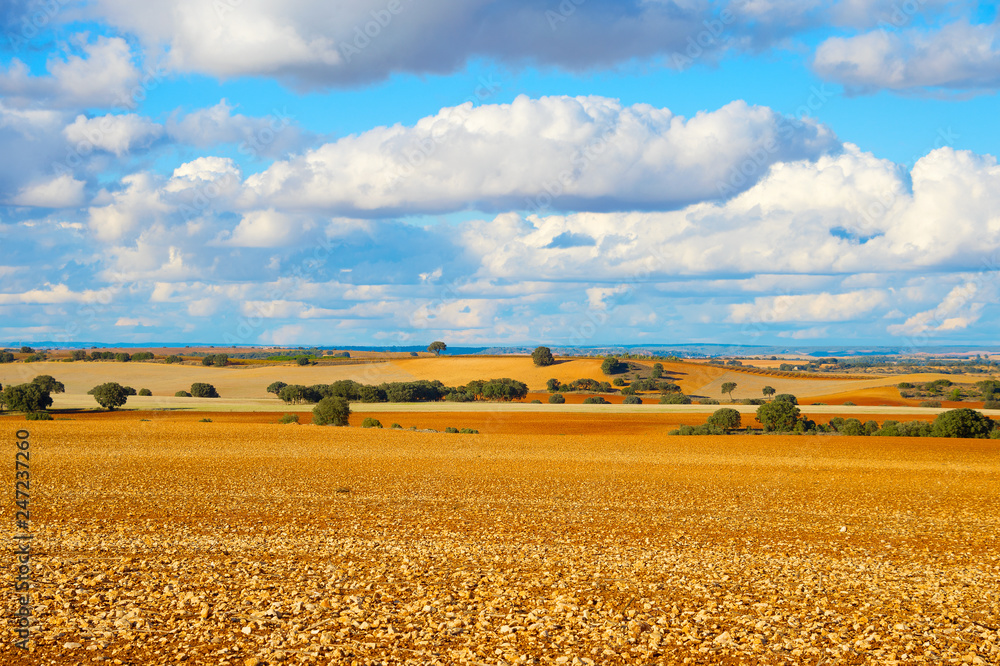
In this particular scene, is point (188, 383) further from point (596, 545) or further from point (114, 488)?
point (596, 545)

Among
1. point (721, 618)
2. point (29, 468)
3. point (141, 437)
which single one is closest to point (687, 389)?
point (141, 437)

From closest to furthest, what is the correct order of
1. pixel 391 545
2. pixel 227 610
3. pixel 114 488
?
pixel 227 610 → pixel 391 545 → pixel 114 488

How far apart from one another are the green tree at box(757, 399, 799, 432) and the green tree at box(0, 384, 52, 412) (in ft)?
182

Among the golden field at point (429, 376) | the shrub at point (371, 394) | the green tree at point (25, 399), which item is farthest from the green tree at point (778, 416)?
the green tree at point (25, 399)

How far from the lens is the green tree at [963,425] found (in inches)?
1913

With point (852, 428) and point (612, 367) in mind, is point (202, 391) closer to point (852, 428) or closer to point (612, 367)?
point (612, 367)

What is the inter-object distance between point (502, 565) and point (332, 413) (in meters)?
44.4

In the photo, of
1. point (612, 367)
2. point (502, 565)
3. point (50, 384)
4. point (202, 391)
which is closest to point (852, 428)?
point (502, 565)

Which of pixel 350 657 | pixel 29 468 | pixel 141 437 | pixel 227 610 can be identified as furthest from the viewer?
pixel 141 437

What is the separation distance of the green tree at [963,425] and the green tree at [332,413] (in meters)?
40.0

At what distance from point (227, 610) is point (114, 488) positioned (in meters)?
14.0

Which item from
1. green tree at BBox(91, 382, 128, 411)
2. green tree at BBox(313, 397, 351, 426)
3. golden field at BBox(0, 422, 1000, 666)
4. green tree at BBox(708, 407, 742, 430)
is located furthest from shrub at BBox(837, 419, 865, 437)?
green tree at BBox(91, 382, 128, 411)

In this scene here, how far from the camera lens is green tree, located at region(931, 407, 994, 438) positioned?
48594 millimetres

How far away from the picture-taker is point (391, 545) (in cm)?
1606
